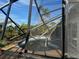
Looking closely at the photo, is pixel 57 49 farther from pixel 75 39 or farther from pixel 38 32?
pixel 38 32

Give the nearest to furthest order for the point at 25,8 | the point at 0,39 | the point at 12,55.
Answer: the point at 12,55, the point at 0,39, the point at 25,8

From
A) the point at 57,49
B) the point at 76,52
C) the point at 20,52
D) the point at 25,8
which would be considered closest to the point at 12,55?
the point at 20,52

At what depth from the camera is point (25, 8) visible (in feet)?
16.4

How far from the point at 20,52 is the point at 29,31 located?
1.36ft

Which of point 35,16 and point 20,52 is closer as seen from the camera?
point 20,52

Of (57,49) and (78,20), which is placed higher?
(78,20)

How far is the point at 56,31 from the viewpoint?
12.1 feet

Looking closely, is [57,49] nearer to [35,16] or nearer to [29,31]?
[29,31]

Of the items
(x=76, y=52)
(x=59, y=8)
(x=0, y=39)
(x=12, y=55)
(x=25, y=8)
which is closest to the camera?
(x=76, y=52)

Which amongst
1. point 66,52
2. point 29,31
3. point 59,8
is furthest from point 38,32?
point 66,52

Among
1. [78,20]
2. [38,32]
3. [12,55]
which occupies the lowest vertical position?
[12,55]

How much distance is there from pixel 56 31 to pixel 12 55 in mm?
876

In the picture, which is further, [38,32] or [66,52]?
[38,32]

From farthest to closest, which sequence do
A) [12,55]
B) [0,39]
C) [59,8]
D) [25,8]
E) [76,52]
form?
1. [25,8]
2. [0,39]
3. [59,8]
4. [12,55]
5. [76,52]
